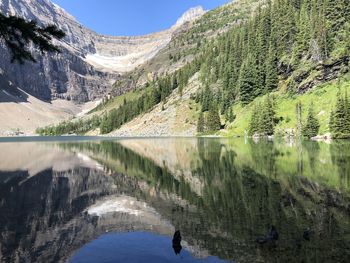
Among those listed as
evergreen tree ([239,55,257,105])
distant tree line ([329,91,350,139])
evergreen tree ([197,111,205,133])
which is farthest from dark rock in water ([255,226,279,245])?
evergreen tree ([197,111,205,133])

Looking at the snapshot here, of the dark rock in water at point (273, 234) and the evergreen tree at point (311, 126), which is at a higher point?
the evergreen tree at point (311, 126)

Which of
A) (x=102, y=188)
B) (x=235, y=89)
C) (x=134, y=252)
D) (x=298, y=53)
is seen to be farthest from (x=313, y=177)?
(x=235, y=89)

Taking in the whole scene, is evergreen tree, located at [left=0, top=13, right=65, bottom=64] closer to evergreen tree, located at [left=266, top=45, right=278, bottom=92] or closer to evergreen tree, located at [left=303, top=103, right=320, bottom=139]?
evergreen tree, located at [left=303, top=103, right=320, bottom=139]

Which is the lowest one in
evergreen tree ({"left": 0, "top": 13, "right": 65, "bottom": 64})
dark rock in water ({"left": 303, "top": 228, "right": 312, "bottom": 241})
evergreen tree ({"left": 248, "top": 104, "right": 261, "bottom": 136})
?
dark rock in water ({"left": 303, "top": 228, "right": 312, "bottom": 241})

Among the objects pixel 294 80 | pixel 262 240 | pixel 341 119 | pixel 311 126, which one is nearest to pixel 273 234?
pixel 262 240

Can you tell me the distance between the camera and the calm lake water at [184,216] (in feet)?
58.1

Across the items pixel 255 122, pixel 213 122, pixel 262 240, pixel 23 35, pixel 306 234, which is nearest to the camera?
pixel 23 35

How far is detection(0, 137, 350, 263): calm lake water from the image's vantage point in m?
17.7

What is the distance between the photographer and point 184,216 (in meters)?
24.8

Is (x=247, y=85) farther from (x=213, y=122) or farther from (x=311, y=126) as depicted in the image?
(x=311, y=126)

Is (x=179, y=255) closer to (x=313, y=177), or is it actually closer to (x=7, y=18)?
(x=7, y=18)

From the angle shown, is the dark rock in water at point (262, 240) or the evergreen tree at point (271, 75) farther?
the evergreen tree at point (271, 75)

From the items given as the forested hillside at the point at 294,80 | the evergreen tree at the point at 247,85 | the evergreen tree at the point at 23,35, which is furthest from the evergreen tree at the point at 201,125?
the evergreen tree at the point at 23,35

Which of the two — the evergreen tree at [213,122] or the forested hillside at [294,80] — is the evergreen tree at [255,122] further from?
the evergreen tree at [213,122]
